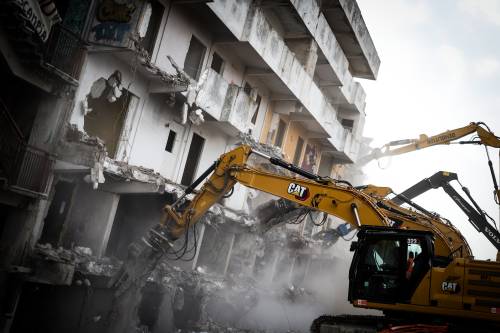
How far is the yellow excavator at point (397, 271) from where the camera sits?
7652 mm

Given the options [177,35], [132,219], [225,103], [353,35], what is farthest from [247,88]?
[353,35]

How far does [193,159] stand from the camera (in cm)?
1934

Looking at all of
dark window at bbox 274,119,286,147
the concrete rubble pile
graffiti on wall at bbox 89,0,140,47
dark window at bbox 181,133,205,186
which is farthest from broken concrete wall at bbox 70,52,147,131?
dark window at bbox 274,119,286,147

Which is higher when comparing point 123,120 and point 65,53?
point 65,53

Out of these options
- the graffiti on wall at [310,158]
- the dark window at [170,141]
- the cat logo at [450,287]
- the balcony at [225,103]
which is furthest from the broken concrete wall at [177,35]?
the graffiti on wall at [310,158]

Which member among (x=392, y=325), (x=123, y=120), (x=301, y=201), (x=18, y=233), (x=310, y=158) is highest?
(x=310, y=158)

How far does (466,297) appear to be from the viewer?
7.68 metres

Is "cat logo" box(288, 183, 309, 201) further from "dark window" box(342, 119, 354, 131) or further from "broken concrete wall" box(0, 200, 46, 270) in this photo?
"dark window" box(342, 119, 354, 131)

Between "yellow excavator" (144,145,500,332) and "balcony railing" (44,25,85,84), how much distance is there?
565 cm

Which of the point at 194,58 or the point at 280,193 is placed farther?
the point at 194,58

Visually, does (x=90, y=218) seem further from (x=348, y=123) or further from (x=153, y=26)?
(x=348, y=123)

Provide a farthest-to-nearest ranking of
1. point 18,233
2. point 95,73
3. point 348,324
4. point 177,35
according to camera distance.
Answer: point 177,35
point 95,73
point 18,233
point 348,324

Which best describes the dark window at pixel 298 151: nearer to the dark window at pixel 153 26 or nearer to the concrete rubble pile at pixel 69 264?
the dark window at pixel 153 26

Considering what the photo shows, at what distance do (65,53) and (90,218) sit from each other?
5980 millimetres
